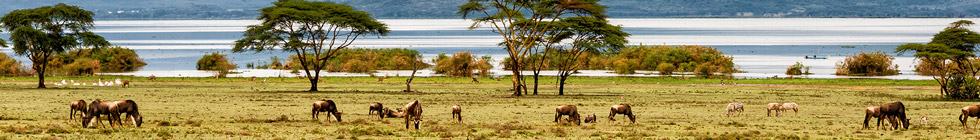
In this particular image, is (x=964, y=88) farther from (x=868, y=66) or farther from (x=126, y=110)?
(x=868, y=66)

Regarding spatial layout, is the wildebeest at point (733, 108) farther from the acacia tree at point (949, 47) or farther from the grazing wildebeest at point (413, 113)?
the acacia tree at point (949, 47)

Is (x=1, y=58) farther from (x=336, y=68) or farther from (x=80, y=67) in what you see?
(x=336, y=68)

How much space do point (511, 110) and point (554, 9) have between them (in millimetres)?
11920

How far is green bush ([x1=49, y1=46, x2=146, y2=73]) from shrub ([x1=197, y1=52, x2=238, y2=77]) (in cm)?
671

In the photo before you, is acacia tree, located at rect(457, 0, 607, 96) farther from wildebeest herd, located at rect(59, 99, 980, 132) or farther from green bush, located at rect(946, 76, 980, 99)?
wildebeest herd, located at rect(59, 99, 980, 132)

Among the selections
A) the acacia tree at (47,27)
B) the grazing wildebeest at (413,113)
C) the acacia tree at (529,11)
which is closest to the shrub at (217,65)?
the acacia tree at (47,27)

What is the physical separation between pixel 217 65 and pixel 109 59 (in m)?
14.3

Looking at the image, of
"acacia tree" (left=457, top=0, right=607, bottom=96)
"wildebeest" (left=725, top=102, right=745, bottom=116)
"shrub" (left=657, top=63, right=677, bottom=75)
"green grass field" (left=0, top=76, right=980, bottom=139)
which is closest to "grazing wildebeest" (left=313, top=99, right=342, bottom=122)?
"green grass field" (left=0, top=76, right=980, bottom=139)

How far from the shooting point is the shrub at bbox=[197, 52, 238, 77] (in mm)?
76050

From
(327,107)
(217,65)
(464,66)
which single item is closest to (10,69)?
(217,65)

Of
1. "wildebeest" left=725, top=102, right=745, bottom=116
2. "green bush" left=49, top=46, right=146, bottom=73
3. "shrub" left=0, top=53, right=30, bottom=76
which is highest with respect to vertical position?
"green bush" left=49, top=46, right=146, bottom=73

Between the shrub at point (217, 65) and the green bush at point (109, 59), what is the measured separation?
6.71 metres

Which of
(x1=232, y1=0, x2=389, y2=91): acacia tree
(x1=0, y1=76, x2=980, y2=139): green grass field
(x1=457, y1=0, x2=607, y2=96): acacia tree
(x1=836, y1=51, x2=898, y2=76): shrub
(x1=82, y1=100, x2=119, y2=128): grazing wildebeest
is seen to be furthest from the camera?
(x1=836, y1=51, x2=898, y2=76): shrub

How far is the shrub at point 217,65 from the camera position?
7605cm
